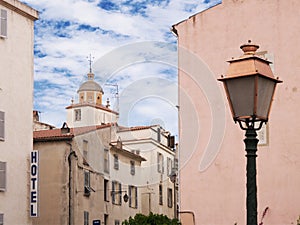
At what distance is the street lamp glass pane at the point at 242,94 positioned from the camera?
7.24 m

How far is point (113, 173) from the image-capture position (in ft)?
153

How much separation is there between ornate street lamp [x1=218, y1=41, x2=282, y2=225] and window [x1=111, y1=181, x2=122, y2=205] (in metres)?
37.9

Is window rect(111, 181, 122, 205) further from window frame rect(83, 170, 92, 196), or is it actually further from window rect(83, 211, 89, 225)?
window rect(83, 211, 89, 225)

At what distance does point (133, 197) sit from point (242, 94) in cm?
4208

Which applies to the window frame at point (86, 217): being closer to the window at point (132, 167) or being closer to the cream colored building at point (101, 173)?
the cream colored building at point (101, 173)

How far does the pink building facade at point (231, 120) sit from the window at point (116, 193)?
2417cm

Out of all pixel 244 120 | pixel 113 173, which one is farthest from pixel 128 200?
pixel 244 120

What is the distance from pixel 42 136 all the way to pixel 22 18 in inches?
351

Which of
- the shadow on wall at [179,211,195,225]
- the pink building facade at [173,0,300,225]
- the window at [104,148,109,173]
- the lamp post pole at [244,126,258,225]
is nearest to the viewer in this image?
the lamp post pole at [244,126,258,225]

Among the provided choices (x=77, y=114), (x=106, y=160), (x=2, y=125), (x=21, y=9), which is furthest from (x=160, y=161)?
(x=77, y=114)

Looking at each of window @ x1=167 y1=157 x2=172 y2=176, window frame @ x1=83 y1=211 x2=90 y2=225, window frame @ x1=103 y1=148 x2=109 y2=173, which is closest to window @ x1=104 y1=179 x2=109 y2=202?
window frame @ x1=103 y1=148 x2=109 y2=173

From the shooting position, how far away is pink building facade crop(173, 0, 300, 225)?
63.9 feet

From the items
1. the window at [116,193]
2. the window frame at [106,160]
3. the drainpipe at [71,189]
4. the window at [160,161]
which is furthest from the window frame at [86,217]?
the window at [160,161]

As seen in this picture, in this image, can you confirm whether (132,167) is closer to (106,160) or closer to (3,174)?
(106,160)
